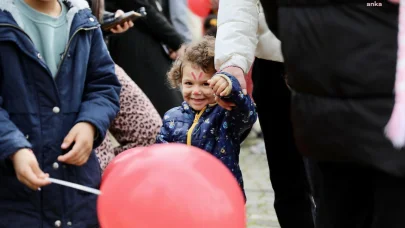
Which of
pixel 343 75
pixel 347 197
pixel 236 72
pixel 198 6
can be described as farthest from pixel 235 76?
pixel 198 6

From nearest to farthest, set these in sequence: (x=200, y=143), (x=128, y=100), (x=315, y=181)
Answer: (x=315, y=181) → (x=200, y=143) → (x=128, y=100)

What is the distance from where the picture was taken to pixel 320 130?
87.1 inches

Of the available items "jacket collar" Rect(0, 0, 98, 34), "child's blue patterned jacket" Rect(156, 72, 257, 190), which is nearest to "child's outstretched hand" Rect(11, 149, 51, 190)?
"jacket collar" Rect(0, 0, 98, 34)

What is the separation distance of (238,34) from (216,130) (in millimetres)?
534

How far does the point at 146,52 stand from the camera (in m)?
5.13

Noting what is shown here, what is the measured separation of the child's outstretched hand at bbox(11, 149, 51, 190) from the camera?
240 centimetres

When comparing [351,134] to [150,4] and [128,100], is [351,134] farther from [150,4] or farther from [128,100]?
[150,4]

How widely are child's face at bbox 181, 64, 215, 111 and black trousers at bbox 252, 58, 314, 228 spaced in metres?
0.23

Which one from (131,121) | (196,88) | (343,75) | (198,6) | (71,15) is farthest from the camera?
(198,6)

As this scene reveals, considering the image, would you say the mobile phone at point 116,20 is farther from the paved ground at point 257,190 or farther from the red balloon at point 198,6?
the red balloon at point 198,6

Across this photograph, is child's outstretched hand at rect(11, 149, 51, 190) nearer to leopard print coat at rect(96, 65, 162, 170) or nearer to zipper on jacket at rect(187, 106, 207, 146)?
zipper on jacket at rect(187, 106, 207, 146)

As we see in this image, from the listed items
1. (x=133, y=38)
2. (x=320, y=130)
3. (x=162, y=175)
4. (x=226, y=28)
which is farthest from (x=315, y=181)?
(x=133, y=38)

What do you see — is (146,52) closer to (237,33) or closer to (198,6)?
(198,6)

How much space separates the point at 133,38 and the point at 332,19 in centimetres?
311
